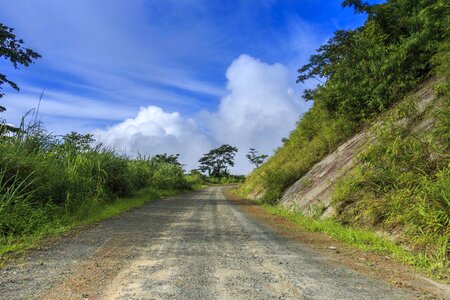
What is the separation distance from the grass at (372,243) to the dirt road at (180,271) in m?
1.15

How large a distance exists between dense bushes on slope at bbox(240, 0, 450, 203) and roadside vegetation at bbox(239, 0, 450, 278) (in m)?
0.04

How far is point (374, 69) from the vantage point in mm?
13703

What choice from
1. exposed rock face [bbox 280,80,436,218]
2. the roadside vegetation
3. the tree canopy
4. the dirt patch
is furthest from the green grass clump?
the tree canopy

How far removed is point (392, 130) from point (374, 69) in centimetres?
471

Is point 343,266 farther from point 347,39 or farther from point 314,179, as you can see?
point 347,39

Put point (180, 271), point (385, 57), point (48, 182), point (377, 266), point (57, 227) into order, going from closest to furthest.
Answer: point (180, 271) → point (377, 266) → point (57, 227) → point (48, 182) → point (385, 57)

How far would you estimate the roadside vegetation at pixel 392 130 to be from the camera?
22.0ft

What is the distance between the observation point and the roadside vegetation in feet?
22.0

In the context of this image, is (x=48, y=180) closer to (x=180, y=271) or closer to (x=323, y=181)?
(x=180, y=271)

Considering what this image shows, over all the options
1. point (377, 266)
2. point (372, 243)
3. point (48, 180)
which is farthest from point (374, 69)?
point (48, 180)

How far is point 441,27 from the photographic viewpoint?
12.0m

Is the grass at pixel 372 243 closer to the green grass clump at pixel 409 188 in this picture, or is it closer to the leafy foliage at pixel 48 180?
the green grass clump at pixel 409 188

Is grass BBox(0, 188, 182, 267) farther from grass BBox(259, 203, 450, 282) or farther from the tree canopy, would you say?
the tree canopy

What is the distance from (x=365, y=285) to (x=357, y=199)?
542 centimetres
